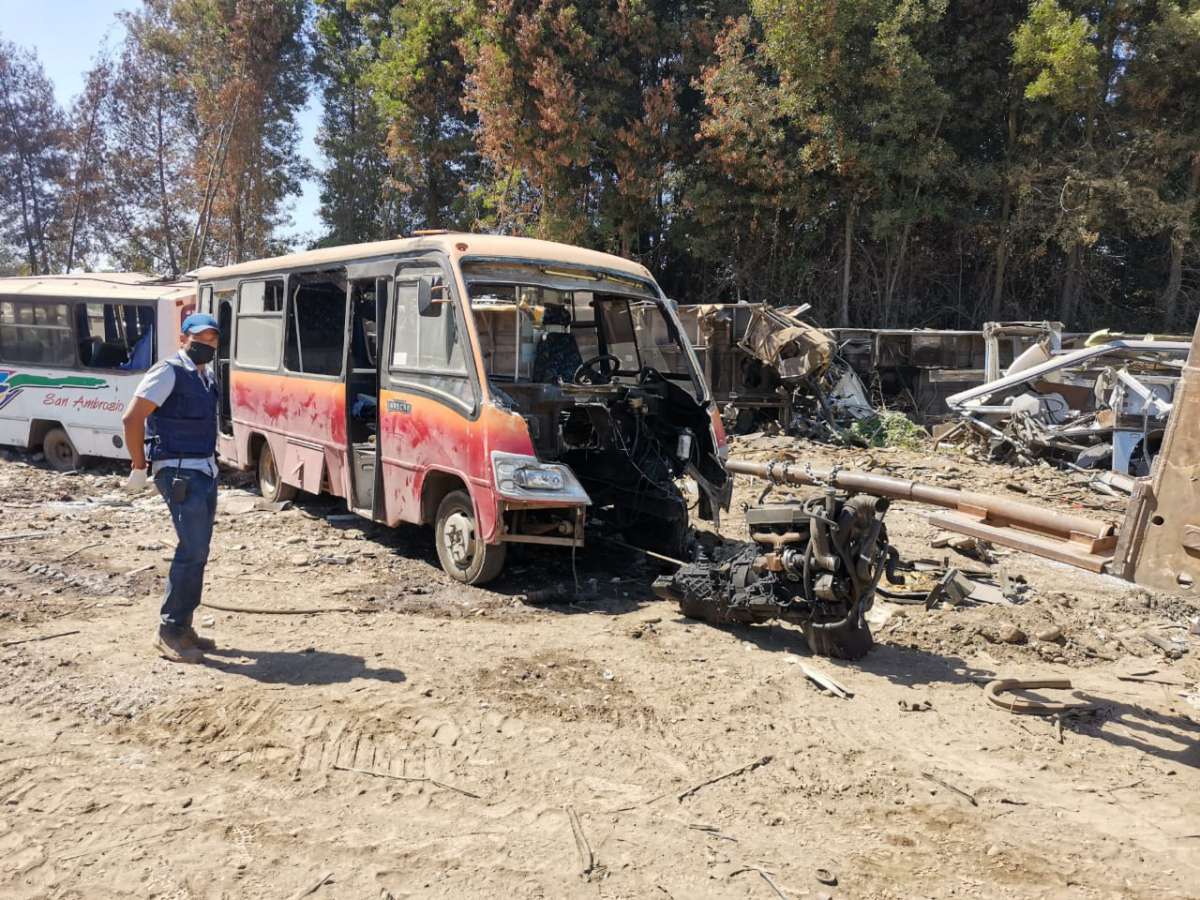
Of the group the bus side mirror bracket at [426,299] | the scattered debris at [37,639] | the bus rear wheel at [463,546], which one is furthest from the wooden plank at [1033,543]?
the scattered debris at [37,639]

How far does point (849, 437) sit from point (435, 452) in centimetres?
922

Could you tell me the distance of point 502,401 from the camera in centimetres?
592

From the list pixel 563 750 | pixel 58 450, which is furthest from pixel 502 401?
pixel 58 450

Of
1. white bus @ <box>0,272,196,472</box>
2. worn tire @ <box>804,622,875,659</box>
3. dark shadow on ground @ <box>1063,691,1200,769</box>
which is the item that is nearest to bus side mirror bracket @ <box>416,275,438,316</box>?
worn tire @ <box>804,622,875,659</box>

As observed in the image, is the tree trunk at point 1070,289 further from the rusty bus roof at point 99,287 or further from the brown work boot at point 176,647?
the brown work boot at point 176,647

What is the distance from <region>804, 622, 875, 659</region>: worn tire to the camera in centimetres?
501

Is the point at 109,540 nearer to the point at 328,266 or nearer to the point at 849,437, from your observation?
the point at 328,266

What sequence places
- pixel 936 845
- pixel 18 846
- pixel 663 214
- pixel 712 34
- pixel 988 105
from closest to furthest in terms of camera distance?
pixel 18 846 → pixel 936 845 → pixel 988 105 → pixel 712 34 → pixel 663 214

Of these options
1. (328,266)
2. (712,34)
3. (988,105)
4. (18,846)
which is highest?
(712,34)

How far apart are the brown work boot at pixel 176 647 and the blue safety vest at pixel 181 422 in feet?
3.18

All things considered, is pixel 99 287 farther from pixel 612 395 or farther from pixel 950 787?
pixel 950 787

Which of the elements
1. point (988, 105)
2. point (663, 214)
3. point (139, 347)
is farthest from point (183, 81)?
point (988, 105)

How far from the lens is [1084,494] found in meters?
10.3

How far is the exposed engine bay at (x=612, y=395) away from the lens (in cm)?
655
